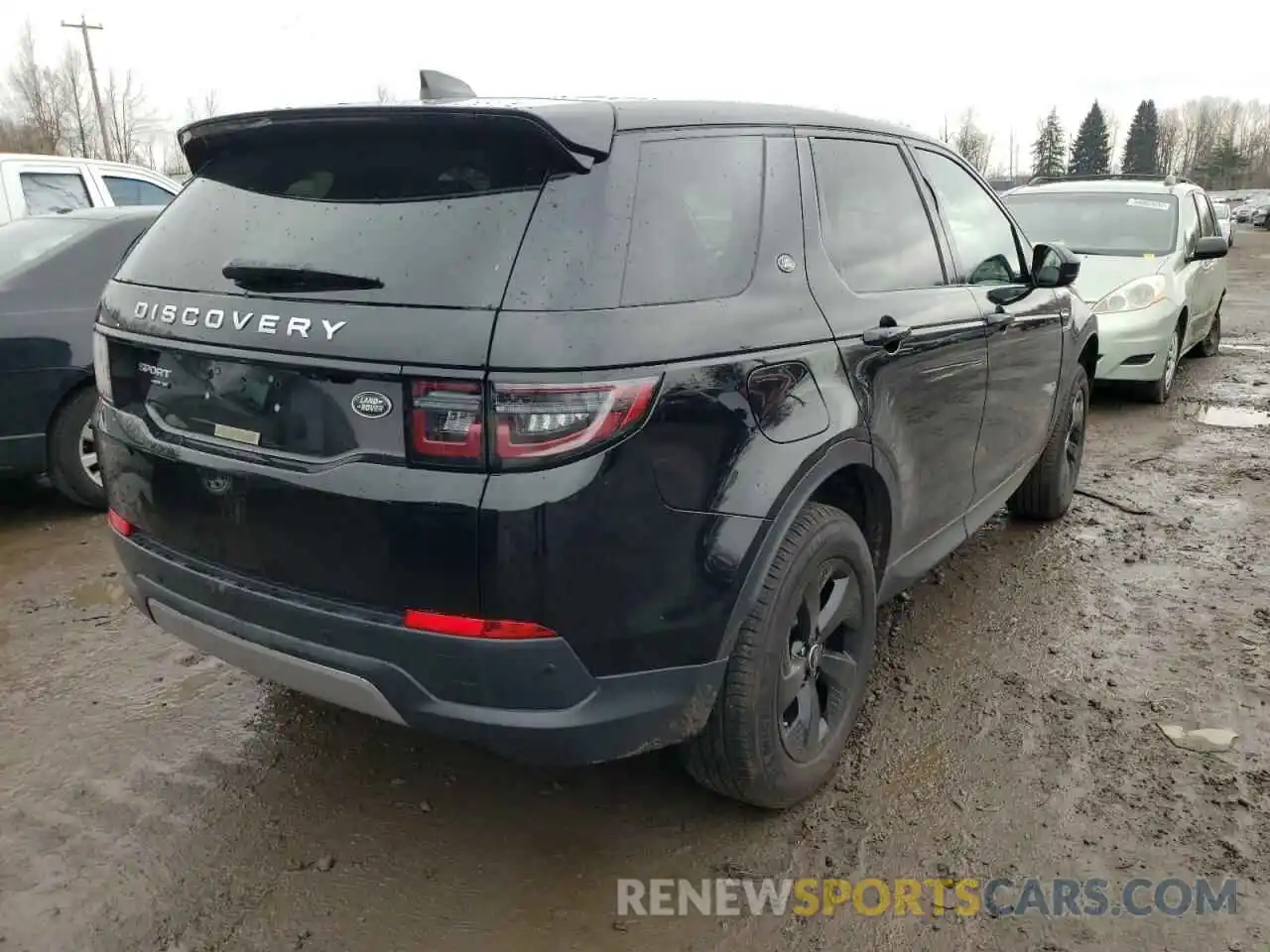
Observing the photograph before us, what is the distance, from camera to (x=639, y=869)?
2445 mm

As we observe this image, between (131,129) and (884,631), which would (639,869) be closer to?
(884,631)

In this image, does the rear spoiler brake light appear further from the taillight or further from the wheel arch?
the wheel arch

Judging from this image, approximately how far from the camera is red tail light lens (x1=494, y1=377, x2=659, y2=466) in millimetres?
1880

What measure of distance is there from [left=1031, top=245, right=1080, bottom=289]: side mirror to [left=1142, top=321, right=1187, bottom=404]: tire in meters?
4.06

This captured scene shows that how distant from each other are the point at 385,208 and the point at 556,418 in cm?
67

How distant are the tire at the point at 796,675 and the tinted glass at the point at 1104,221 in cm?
618

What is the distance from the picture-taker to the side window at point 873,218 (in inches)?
107

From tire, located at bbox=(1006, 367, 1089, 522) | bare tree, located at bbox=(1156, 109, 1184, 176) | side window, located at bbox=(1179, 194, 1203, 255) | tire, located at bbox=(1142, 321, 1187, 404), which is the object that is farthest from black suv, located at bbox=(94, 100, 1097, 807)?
bare tree, located at bbox=(1156, 109, 1184, 176)

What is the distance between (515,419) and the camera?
189 centimetres

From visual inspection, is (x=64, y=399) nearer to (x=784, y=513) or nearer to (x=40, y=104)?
(x=784, y=513)

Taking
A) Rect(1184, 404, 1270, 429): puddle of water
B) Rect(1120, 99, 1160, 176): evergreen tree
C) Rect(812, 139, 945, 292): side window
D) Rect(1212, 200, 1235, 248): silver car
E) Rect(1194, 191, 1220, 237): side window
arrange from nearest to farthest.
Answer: Rect(812, 139, 945, 292): side window, Rect(1184, 404, 1270, 429): puddle of water, Rect(1194, 191, 1220, 237): side window, Rect(1212, 200, 1235, 248): silver car, Rect(1120, 99, 1160, 176): evergreen tree

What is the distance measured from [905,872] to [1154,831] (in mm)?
718

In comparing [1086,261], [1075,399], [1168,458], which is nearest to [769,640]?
[1075,399]

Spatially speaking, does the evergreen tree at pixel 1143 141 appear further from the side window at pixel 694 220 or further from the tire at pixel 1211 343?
the side window at pixel 694 220
